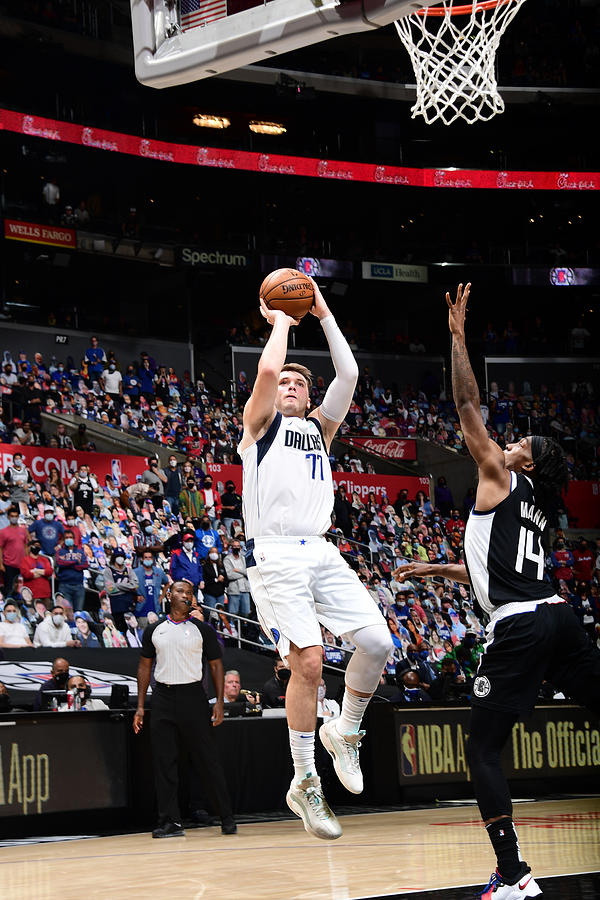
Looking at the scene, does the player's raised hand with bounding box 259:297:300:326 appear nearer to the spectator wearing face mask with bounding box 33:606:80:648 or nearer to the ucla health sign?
the spectator wearing face mask with bounding box 33:606:80:648

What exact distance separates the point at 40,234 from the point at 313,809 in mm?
27829

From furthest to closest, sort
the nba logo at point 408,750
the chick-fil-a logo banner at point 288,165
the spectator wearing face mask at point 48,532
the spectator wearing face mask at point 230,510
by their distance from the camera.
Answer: the chick-fil-a logo banner at point 288,165, the spectator wearing face mask at point 230,510, the spectator wearing face mask at point 48,532, the nba logo at point 408,750

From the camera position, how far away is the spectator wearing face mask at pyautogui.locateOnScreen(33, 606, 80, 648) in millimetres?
14836

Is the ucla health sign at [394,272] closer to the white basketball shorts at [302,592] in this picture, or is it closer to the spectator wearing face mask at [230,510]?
the spectator wearing face mask at [230,510]

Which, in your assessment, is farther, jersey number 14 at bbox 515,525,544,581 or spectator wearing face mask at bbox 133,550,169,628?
spectator wearing face mask at bbox 133,550,169,628

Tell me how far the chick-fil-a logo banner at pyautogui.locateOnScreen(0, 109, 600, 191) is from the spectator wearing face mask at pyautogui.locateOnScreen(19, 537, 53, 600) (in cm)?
1746

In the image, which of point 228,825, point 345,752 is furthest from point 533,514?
point 228,825

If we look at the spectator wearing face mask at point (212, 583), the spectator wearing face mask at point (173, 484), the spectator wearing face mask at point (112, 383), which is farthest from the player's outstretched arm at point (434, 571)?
the spectator wearing face mask at point (112, 383)

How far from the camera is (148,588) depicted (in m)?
17.1

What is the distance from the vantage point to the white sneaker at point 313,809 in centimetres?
579

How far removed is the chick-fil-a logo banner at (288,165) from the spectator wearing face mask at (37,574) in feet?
57.3

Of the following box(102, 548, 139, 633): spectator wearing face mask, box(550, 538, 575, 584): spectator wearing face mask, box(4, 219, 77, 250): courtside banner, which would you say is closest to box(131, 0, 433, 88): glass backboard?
box(102, 548, 139, 633): spectator wearing face mask

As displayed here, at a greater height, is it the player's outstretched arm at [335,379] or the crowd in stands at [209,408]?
the crowd in stands at [209,408]

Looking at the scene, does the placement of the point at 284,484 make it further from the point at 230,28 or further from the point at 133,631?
the point at 133,631
